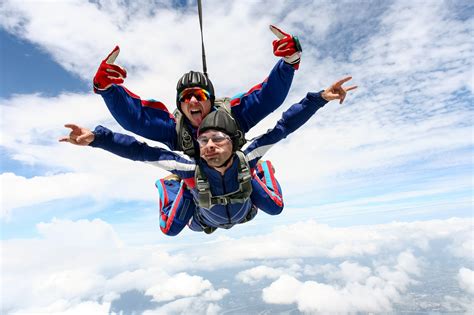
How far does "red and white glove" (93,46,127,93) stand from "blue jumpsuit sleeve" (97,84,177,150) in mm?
79

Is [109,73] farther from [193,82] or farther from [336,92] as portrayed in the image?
[336,92]

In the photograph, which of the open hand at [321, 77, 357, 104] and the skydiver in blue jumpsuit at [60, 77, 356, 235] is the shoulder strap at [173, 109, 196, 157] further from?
the open hand at [321, 77, 357, 104]

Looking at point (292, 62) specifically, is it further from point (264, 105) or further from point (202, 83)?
point (202, 83)

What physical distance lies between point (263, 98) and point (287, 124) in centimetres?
35

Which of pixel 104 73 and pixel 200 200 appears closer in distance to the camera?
pixel 104 73

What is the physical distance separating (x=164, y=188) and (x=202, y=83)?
148cm

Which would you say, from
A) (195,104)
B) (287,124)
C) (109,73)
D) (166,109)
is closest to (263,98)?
(287,124)

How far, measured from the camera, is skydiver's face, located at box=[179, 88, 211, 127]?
283 centimetres

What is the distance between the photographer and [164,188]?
12.0ft

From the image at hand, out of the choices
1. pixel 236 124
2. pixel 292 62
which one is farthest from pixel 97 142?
pixel 292 62

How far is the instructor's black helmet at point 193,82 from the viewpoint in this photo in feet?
9.38

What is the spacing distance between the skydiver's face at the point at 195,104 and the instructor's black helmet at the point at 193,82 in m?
0.05

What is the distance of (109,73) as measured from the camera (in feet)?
7.72

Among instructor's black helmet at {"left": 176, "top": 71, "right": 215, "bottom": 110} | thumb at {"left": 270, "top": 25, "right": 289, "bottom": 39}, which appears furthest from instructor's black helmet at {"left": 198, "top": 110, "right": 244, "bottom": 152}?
thumb at {"left": 270, "top": 25, "right": 289, "bottom": 39}
